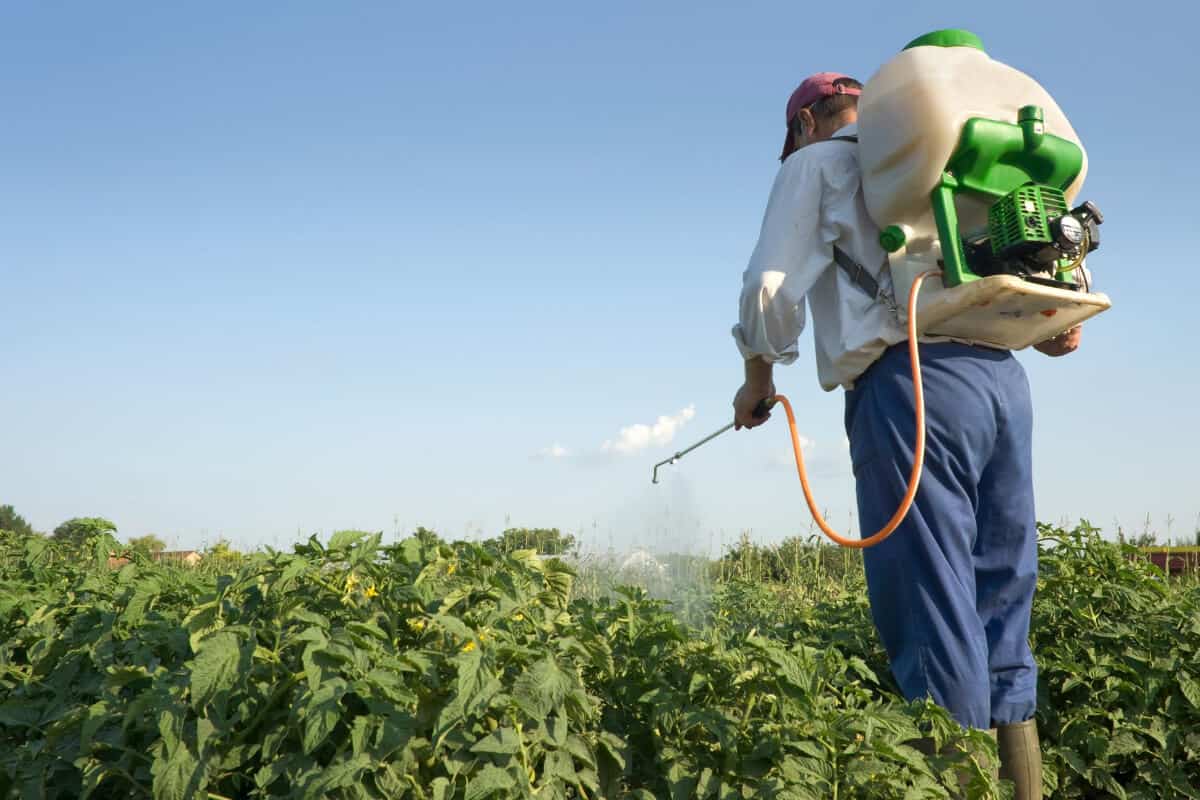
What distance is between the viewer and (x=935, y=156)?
258 cm

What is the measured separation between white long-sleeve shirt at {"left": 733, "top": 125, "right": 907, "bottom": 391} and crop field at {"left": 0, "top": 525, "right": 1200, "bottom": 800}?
30.1 inches

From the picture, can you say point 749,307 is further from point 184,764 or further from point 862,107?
point 184,764

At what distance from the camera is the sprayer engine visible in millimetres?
2553

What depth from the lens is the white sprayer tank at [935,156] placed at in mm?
2568

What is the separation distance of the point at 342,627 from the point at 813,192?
1637 mm

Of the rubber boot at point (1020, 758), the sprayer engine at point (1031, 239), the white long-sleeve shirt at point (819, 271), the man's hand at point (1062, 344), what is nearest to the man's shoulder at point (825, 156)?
the white long-sleeve shirt at point (819, 271)

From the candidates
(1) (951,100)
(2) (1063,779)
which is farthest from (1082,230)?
(2) (1063,779)

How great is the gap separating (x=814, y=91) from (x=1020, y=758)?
197 centimetres

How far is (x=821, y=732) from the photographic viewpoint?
215 centimetres

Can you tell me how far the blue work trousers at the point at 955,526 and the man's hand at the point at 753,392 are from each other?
23cm

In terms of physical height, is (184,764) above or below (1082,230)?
below

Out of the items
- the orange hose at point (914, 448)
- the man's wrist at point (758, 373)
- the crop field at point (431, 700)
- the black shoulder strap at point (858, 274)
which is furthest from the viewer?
the man's wrist at point (758, 373)

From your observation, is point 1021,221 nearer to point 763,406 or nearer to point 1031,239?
point 1031,239

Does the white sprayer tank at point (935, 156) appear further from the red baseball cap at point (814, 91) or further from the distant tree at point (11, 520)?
the distant tree at point (11, 520)
